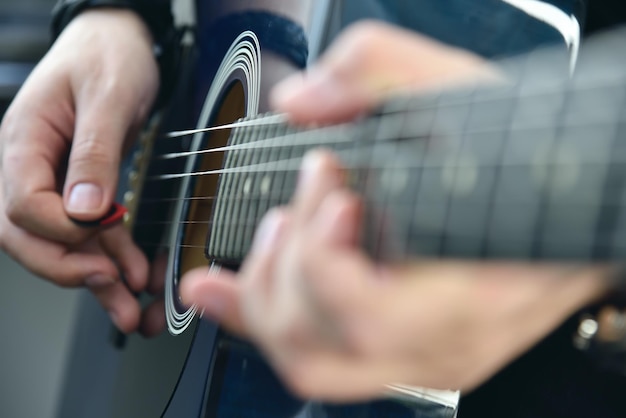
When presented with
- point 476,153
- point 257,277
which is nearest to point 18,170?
point 257,277

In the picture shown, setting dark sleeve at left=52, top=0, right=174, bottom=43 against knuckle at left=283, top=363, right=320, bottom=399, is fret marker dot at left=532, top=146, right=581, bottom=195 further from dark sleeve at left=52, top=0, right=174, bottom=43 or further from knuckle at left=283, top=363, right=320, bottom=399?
dark sleeve at left=52, top=0, right=174, bottom=43

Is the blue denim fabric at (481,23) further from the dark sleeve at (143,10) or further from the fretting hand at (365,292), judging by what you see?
the dark sleeve at (143,10)

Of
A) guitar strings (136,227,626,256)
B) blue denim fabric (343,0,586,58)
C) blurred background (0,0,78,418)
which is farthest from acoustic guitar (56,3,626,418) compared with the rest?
blurred background (0,0,78,418)

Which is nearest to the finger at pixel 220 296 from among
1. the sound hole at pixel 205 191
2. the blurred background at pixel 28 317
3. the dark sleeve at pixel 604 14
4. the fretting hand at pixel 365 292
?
the fretting hand at pixel 365 292

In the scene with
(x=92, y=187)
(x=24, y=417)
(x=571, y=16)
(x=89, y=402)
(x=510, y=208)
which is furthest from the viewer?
(x=24, y=417)

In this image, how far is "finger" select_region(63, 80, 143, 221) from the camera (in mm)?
718

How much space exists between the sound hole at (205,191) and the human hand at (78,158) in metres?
0.10

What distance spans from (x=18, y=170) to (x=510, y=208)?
62cm

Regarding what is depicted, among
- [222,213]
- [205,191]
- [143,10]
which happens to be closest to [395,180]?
[222,213]

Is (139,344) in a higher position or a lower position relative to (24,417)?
higher

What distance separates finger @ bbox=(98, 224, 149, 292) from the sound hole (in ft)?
0.28

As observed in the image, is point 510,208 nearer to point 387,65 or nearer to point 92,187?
point 387,65

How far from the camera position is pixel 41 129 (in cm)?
77

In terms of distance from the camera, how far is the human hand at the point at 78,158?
28.7 inches
